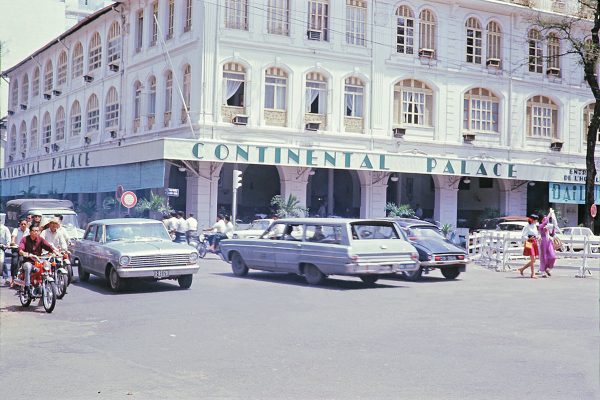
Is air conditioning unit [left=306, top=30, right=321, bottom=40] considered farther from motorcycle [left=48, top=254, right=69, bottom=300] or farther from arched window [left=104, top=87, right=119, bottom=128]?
motorcycle [left=48, top=254, right=69, bottom=300]

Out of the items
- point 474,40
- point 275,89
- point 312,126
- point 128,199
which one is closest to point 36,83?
point 275,89

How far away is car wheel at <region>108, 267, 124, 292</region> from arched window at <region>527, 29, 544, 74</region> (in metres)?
30.7

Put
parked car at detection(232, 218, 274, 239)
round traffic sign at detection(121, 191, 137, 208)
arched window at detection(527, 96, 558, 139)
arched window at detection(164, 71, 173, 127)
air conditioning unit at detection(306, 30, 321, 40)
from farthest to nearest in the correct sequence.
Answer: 1. arched window at detection(527, 96, 558, 139)
2. arched window at detection(164, 71, 173, 127)
3. air conditioning unit at detection(306, 30, 321, 40)
4. round traffic sign at detection(121, 191, 137, 208)
5. parked car at detection(232, 218, 274, 239)

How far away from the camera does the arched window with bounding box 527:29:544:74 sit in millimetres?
41312

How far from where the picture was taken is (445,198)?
39.7m

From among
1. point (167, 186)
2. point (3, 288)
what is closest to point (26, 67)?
point (167, 186)

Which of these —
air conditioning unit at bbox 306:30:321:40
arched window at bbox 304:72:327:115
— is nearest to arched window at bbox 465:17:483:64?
arched window at bbox 304:72:327:115

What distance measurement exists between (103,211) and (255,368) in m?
33.8

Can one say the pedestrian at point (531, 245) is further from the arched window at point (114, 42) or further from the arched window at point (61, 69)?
the arched window at point (61, 69)

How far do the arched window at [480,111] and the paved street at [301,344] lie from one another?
23.8m

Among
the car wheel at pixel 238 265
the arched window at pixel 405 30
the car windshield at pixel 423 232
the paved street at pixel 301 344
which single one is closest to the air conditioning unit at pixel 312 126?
the arched window at pixel 405 30

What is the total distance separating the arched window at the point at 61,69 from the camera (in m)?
49.8

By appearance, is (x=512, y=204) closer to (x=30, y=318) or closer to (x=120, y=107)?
(x=120, y=107)

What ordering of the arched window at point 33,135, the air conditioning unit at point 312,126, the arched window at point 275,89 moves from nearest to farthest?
the arched window at point 275,89 → the air conditioning unit at point 312,126 → the arched window at point 33,135
